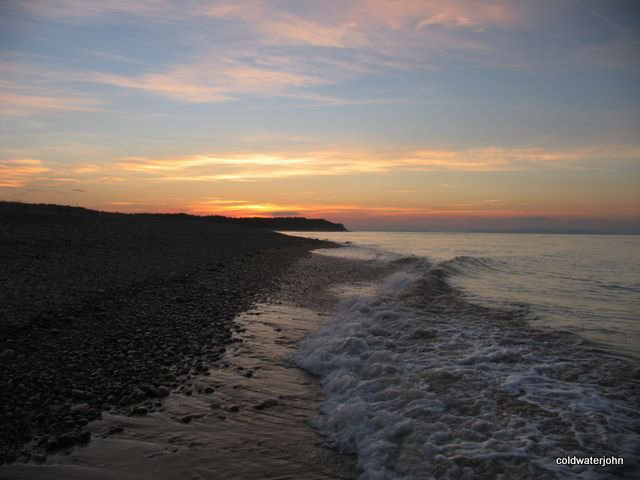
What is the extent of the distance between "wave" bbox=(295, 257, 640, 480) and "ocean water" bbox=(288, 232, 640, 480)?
0.7 inches

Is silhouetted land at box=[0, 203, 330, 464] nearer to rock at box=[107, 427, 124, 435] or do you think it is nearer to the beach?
the beach

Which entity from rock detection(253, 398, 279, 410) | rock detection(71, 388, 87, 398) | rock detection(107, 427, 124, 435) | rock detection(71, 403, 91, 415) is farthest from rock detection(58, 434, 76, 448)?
rock detection(253, 398, 279, 410)

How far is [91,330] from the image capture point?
27.6ft

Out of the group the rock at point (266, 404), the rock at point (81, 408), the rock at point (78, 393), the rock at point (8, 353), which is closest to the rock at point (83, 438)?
the rock at point (81, 408)

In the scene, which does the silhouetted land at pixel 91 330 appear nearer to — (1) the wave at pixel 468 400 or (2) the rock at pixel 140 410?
(2) the rock at pixel 140 410

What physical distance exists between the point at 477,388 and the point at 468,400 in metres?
0.59

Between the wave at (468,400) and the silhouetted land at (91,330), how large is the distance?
107 inches

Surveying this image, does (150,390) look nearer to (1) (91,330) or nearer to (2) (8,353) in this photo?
(2) (8,353)

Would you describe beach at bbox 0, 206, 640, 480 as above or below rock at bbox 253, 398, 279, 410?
above

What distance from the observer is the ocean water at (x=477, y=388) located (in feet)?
15.5

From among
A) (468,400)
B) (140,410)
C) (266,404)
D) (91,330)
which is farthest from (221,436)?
(91,330)

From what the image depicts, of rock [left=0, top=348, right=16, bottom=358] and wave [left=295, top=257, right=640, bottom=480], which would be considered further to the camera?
rock [left=0, top=348, right=16, bottom=358]

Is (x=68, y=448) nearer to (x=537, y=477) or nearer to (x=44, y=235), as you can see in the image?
(x=537, y=477)

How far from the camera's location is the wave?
4.69 m
